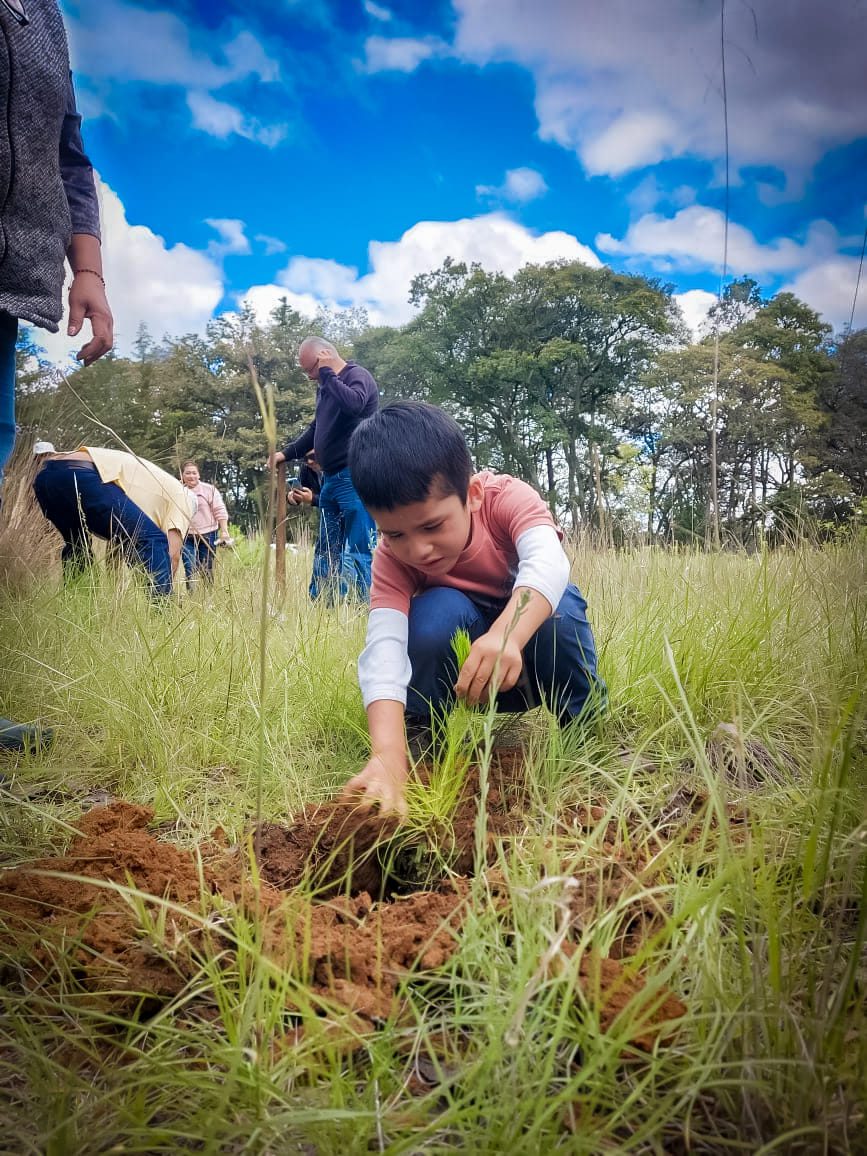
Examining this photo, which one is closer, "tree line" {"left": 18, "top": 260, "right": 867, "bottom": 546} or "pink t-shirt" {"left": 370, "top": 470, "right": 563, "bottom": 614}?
"pink t-shirt" {"left": 370, "top": 470, "right": 563, "bottom": 614}

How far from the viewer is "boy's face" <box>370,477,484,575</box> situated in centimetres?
160

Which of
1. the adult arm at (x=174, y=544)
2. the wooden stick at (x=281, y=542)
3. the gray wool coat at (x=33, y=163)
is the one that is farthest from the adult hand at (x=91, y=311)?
the adult arm at (x=174, y=544)

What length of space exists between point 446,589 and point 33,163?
1625 mm

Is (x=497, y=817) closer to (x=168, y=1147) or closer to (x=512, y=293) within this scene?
(x=168, y=1147)

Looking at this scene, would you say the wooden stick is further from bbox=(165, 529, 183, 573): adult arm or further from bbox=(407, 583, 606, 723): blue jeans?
bbox=(407, 583, 606, 723): blue jeans

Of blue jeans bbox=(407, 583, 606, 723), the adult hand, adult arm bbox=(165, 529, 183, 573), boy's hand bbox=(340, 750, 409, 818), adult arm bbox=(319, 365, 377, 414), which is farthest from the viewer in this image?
adult arm bbox=(319, 365, 377, 414)

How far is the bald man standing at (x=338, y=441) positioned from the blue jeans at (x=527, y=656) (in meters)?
2.76

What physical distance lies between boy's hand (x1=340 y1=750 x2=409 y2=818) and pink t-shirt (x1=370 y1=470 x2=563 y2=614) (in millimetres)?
473

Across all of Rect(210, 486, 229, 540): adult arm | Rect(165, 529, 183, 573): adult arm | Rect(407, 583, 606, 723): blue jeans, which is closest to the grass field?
Rect(407, 583, 606, 723): blue jeans

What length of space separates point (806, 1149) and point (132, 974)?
2.75 ft

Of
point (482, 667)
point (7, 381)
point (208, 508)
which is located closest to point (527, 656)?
point (482, 667)

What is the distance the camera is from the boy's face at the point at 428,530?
1598 millimetres

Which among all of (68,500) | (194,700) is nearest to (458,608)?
(194,700)

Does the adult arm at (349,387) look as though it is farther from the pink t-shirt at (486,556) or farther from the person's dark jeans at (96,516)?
the pink t-shirt at (486,556)
